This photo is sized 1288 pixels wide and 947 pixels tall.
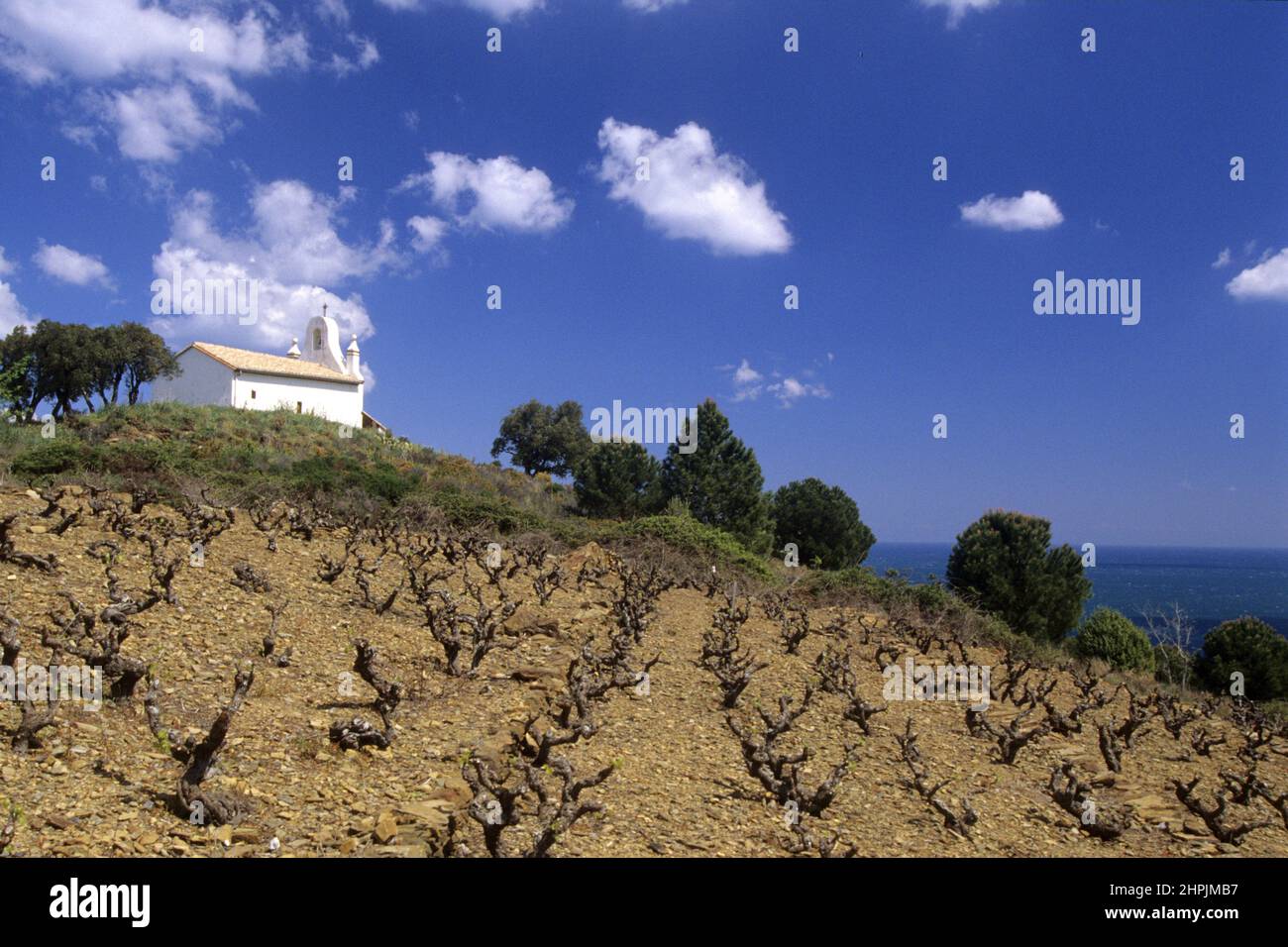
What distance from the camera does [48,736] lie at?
376 cm

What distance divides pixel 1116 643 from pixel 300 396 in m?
39.9

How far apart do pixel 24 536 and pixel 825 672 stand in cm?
807

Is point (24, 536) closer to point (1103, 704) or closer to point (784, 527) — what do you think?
point (1103, 704)

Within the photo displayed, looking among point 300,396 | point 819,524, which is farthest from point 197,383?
point 819,524

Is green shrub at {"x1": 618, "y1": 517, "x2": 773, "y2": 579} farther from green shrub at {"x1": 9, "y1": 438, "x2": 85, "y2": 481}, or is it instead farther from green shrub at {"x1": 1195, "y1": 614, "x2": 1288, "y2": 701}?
green shrub at {"x1": 9, "y1": 438, "x2": 85, "y2": 481}

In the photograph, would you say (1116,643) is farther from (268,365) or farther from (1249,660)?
(268,365)

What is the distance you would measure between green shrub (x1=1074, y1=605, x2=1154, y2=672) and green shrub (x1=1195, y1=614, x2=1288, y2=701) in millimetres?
1304

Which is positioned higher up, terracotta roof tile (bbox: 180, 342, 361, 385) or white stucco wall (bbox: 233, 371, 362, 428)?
terracotta roof tile (bbox: 180, 342, 361, 385)

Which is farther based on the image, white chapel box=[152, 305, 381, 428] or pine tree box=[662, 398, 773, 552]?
white chapel box=[152, 305, 381, 428]

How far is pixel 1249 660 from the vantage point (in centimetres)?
1680

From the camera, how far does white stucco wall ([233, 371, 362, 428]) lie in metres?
39.8

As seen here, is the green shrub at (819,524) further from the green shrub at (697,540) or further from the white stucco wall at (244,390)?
the white stucco wall at (244,390)

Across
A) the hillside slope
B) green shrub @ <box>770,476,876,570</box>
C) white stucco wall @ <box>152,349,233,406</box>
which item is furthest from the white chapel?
the hillside slope
